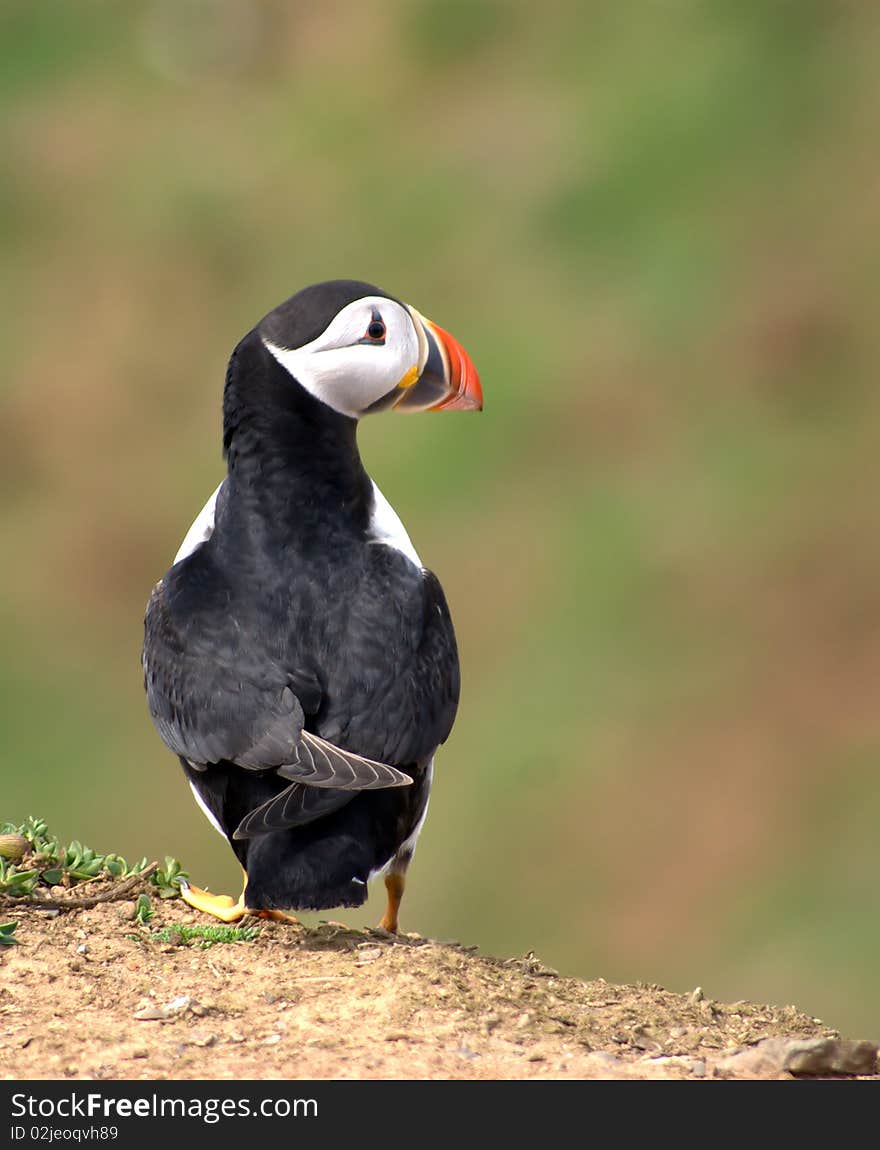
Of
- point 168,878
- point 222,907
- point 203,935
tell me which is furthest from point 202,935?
point 168,878

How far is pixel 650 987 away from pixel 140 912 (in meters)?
1.70

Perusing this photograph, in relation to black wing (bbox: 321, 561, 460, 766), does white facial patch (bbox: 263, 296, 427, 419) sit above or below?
above

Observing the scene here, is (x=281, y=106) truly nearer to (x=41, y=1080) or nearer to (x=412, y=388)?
(x=412, y=388)

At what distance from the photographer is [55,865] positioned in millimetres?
6543

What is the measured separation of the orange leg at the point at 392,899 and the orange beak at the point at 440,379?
1.75 m

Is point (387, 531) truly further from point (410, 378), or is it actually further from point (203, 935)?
point (203, 935)

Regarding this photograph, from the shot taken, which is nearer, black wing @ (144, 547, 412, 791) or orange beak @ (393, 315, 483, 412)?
black wing @ (144, 547, 412, 791)

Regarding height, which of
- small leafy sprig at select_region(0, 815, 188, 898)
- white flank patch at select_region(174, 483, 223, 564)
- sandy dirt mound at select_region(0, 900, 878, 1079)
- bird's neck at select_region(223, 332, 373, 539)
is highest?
bird's neck at select_region(223, 332, 373, 539)

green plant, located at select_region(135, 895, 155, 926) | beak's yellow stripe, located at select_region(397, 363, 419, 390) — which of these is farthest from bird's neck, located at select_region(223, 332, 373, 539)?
green plant, located at select_region(135, 895, 155, 926)

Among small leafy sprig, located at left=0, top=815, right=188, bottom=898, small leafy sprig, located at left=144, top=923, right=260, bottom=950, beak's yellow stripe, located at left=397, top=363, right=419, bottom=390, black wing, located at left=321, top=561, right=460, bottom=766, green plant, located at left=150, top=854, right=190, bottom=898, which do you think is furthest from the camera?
beak's yellow stripe, located at left=397, top=363, right=419, bottom=390

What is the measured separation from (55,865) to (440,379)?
2.28 meters

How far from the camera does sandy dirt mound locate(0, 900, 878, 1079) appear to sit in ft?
16.6

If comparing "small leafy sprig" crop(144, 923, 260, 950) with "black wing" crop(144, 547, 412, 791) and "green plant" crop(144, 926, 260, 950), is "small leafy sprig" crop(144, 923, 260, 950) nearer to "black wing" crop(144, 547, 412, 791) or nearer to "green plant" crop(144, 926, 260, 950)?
"green plant" crop(144, 926, 260, 950)

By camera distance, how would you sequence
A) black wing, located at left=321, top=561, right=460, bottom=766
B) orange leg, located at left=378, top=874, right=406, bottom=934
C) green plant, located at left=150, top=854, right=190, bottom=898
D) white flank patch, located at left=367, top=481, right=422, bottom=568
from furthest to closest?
white flank patch, located at left=367, top=481, right=422, bottom=568
orange leg, located at left=378, top=874, right=406, bottom=934
green plant, located at left=150, top=854, right=190, bottom=898
black wing, located at left=321, top=561, right=460, bottom=766
